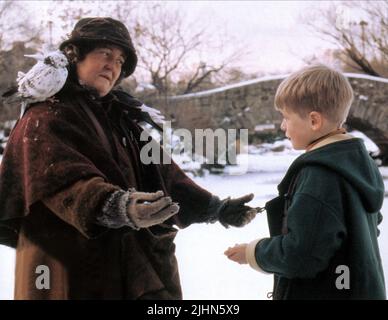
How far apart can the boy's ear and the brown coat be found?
399 mm

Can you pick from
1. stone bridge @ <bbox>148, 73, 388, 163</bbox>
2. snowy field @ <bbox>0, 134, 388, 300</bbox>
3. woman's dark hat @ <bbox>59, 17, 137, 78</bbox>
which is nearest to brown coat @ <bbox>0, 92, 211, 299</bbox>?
woman's dark hat @ <bbox>59, 17, 137, 78</bbox>

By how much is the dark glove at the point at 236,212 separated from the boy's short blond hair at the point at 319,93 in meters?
0.37

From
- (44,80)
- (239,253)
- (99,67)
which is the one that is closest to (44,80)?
(44,80)

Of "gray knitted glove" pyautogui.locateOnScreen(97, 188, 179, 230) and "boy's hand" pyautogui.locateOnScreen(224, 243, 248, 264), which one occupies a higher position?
"gray knitted glove" pyautogui.locateOnScreen(97, 188, 179, 230)

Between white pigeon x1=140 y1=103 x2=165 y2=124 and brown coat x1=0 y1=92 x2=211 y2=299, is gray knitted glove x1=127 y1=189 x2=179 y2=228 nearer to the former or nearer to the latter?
brown coat x1=0 y1=92 x2=211 y2=299

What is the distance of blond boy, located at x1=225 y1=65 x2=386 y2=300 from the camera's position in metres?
0.92

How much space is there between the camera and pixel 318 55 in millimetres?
2924

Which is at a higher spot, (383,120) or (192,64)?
(192,64)

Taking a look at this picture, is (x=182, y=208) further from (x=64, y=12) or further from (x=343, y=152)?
(x=64, y=12)

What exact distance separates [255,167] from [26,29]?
1643mm

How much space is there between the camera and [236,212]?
1.31m

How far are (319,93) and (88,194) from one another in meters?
0.46

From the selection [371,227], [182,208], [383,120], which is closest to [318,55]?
[383,120]

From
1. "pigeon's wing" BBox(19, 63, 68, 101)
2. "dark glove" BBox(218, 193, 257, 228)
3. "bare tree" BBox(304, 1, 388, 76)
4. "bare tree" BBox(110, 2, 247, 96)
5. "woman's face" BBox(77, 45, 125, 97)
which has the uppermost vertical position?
"bare tree" BBox(110, 2, 247, 96)
